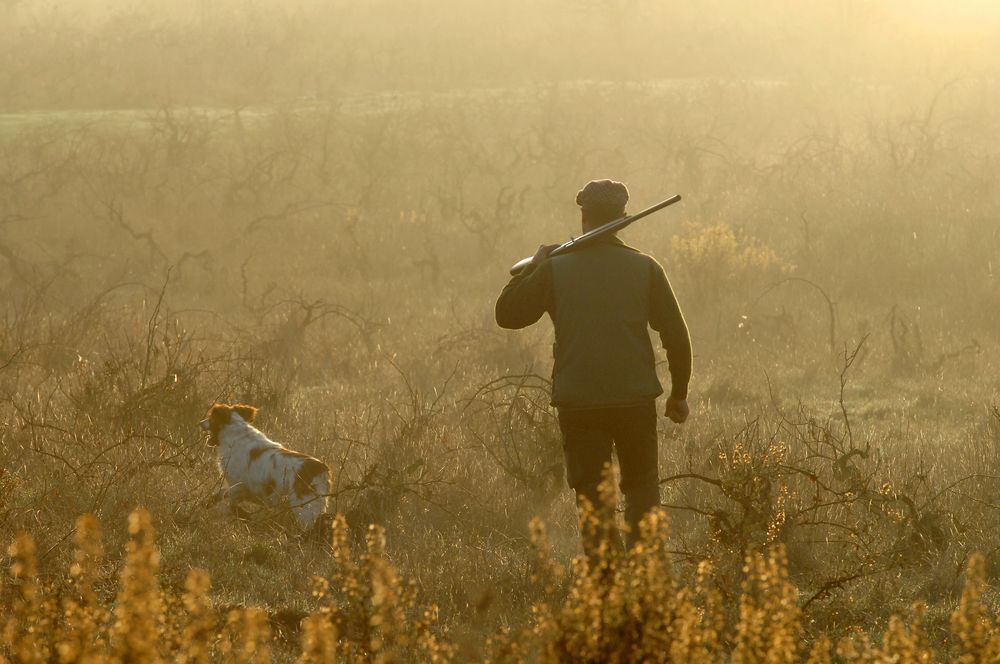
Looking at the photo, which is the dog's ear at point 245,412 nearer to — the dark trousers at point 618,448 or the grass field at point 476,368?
the grass field at point 476,368

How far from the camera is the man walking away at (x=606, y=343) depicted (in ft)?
15.8

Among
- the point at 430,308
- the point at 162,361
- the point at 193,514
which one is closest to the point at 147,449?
the point at 193,514

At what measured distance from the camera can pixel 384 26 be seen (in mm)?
26922

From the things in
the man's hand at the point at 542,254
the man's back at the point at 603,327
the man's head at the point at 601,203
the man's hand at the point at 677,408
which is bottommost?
the man's hand at the point at 677,408

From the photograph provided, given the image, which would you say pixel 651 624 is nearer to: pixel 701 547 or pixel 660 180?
pixel 701 547

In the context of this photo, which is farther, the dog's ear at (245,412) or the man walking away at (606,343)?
the dog's ear at (245,412)

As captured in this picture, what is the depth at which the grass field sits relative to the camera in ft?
12.6

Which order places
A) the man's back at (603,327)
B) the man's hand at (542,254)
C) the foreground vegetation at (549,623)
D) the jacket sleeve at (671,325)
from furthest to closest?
the man's hand at (542,254), the jacket sleeve at (671,325), the man's back at (603,327), the foreground vegetation at (549,623)

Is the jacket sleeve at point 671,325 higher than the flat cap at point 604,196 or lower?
lower

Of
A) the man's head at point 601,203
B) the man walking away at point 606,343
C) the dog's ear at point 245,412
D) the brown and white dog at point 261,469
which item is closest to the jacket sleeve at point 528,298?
the man walking away at point 606,343

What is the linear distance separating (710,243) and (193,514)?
8.57 m

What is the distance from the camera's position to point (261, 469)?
645 cm

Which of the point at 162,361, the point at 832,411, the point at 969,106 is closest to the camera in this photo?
the point at 832,411

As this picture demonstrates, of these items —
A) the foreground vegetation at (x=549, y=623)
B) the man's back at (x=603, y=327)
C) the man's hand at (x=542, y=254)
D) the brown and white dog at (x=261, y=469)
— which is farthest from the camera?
the brown and white dog at (x=261, y=469)
